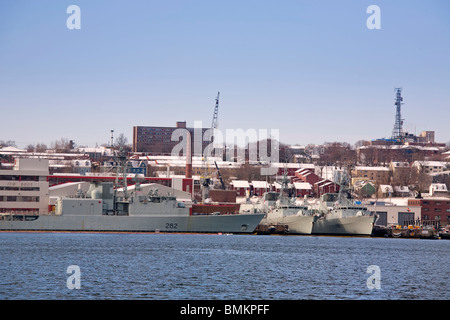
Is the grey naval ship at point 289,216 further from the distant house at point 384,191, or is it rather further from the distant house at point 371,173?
the distant house at point 371,173

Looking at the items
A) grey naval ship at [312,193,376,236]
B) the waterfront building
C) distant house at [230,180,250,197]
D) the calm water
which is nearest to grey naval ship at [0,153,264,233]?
the waterfront building

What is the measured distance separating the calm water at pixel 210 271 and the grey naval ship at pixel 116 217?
14963 mm

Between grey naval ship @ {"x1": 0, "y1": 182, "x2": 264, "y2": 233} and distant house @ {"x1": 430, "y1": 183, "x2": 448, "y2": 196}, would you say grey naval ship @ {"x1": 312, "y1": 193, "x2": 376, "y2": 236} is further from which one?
distant house @ {"x1": 430, "y1": 183, "x2": 448, "y2": 196}

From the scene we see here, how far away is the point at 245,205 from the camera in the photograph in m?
112

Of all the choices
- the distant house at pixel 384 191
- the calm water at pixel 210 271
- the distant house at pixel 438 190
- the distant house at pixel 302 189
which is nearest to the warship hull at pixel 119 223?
the calm water at pixel 210 271

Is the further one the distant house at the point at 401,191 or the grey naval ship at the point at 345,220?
the distant house at the point at 401,191

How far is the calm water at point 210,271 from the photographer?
38.4 meters

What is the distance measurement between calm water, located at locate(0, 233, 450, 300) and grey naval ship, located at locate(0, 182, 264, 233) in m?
15.0

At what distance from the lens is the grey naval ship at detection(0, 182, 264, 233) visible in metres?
88.2

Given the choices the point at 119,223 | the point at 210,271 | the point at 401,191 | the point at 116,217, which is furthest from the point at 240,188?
the point at 210,271
